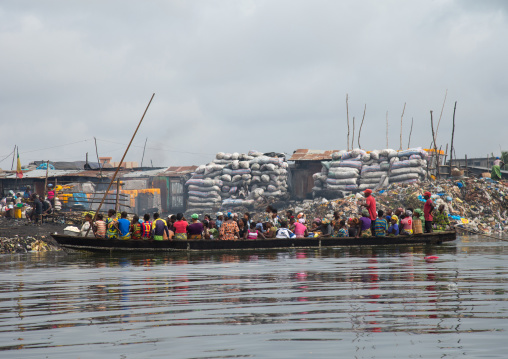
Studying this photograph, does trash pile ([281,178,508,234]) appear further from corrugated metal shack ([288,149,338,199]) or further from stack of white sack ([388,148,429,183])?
corrugated metal shack ([288,149,338,199])

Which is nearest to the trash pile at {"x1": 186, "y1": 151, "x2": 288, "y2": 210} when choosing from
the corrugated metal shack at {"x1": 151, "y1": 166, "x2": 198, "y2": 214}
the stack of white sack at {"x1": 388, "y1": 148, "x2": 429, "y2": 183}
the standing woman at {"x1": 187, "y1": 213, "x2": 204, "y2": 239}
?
the corrugated metal shack at {"x1": 151, "y1": 166, "x2": 198, "y2": 214}

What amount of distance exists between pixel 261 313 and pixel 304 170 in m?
33.2

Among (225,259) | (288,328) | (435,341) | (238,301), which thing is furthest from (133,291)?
(225,259)

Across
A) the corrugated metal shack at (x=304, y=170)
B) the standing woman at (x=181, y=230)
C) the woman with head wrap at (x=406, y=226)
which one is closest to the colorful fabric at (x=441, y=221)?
the woman with head wrap at (x=406, y=226)

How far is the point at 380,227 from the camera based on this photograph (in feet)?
55.5

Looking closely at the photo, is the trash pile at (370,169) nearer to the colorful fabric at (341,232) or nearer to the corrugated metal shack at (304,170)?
the corrugated metal shack at (304,170)

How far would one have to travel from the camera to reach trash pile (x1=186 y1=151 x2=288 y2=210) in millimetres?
36125

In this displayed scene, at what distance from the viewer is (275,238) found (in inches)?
631

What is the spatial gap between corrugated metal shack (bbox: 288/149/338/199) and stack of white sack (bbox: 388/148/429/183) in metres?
5.85

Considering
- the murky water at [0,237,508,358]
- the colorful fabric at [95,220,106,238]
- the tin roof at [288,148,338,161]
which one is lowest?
the murky water at [0,237,508,358]

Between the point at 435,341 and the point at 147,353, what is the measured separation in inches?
74.6

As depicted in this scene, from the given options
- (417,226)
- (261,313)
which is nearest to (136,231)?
(417,226)

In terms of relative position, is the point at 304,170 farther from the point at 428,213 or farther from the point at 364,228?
the point at 364,228

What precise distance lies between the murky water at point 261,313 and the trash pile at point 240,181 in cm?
2517
